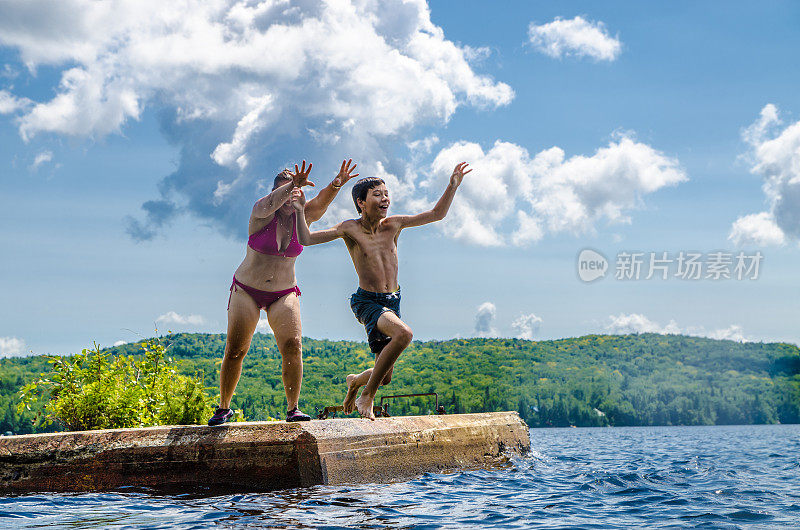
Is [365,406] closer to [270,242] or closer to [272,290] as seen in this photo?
[272,290]

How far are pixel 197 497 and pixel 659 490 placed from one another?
462cm

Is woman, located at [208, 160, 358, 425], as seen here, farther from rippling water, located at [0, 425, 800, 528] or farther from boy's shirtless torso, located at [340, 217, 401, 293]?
rippling water, located at [0, 425, 800, 528]

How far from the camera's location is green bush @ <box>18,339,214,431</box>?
8.89 meters

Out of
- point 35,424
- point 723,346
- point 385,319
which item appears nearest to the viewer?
point 385,319

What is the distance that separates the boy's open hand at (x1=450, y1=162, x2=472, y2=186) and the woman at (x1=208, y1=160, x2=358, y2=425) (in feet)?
5.06

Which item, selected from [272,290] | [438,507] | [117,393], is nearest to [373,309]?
[272,290]

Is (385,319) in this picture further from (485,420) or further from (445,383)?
(445,383)

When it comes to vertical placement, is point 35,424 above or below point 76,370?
below

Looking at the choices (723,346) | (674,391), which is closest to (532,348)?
(674,391)

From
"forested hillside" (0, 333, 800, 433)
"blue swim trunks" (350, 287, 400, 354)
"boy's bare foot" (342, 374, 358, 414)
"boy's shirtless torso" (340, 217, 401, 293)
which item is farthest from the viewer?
"forested hillside" (0, 333, 800, 433)

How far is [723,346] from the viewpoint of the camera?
550 ft

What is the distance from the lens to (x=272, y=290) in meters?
6.96

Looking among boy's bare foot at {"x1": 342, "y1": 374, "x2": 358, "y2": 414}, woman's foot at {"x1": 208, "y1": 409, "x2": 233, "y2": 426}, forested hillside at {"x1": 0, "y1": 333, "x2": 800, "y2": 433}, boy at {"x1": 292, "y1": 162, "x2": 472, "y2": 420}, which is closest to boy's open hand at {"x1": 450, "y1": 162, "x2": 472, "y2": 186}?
boy at {"x1": 292, "y1": 162, "x2": 472, "y2": 420}

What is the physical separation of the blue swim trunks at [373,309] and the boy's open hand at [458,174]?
131 centimetres
